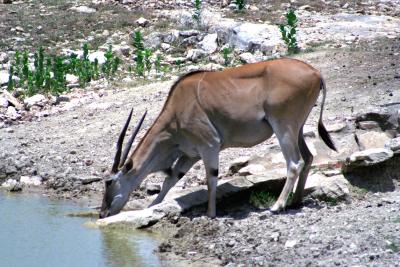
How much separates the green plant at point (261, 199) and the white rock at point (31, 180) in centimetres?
377

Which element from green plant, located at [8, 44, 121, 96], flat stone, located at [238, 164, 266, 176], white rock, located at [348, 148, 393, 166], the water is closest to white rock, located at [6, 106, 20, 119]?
green plant, located at [8, 44, 121, 96]

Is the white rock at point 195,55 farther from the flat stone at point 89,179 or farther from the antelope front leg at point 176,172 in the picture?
the antelope front leg at point 176,172

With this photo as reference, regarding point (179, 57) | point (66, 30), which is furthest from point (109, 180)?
point (66, 30)

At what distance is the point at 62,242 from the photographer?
1022 cm

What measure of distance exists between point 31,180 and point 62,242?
3324mm

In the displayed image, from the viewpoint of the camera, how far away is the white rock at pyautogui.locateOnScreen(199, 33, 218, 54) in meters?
19.2

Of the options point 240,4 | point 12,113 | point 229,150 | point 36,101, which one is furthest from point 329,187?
point 240,4

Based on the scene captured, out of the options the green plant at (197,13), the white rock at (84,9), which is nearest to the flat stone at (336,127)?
the green plant at (197,13)

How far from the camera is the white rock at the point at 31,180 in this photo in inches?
525

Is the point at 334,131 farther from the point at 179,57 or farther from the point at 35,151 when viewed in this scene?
the point at 179,57

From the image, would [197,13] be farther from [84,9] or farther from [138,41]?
[84,9]

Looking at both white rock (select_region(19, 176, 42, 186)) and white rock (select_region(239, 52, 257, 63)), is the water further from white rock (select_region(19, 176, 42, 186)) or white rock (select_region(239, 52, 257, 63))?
white rock (select_region(239, 52, 257, 63))

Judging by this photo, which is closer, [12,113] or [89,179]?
[89,179]

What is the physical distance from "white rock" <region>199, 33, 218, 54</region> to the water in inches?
310
